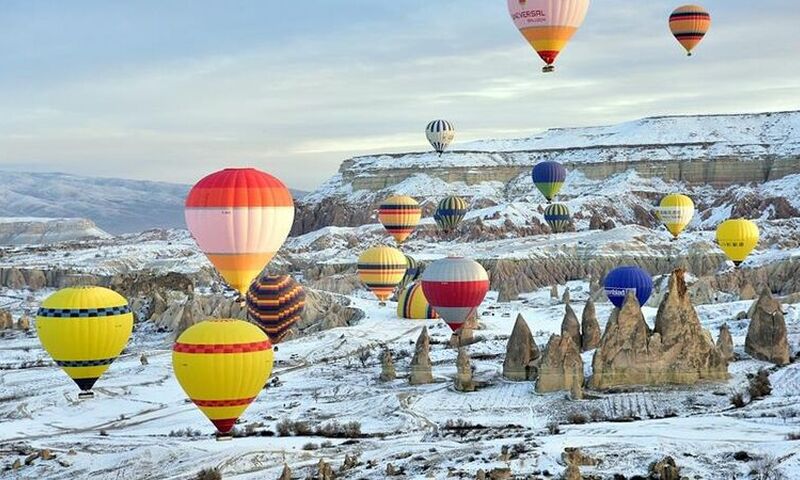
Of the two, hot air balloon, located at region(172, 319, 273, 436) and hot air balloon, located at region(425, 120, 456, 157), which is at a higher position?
hot air balloon, located at region(425, 120, 456, 157)

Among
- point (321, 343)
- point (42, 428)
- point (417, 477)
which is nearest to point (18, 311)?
point (321, 343)

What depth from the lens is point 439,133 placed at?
410ft

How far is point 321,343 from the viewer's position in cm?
6975

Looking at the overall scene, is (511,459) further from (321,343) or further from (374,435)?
(321,343)

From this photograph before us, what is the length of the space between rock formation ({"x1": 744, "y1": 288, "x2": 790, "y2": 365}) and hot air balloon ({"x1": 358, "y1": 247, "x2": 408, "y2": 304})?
125 ft

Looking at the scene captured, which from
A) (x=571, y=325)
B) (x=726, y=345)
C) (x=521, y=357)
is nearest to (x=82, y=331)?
(x=521, y=357)

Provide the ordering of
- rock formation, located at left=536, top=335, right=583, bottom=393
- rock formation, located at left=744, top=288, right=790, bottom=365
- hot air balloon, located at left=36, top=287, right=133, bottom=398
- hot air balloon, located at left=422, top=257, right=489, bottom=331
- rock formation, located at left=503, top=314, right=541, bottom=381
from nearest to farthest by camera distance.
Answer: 1. rock formation, located at left=536, top=335, right=583, bottom=393
2. hot air balloon, located at left=36, top=287, right=133, bottom=398
3. rock formation, located at left=744, top=288, right=790, bottom=365
4. rock formation, located at left=503, top=314, right=541, bottom=381
5. hot air balloon, located at left=422, top=257, right=489, bottom=331

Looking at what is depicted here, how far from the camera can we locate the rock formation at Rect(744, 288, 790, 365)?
51.7m

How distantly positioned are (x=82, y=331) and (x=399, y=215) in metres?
54.7

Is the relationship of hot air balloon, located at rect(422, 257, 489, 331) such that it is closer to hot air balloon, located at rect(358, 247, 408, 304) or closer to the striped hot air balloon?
hot air balloon, located at rect(358, 247, 408, 304)

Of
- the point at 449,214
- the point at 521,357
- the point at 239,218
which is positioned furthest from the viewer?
the point at 449,214

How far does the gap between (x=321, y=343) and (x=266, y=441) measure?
2774cm

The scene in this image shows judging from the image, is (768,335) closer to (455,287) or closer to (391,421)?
(455,287)

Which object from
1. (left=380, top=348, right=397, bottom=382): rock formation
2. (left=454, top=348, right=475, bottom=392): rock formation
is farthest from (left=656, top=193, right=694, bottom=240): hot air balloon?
(left=454, top=348, right=475, bottom=392): rock formation
